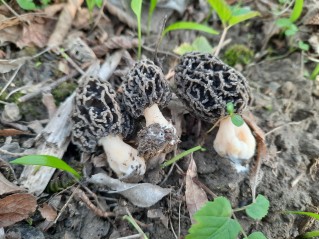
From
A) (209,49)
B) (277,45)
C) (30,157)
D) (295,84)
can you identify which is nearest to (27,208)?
(30,157)

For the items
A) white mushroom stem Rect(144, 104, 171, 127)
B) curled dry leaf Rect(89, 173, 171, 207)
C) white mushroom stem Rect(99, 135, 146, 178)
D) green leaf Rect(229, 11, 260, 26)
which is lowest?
curled dry leaf Rect(89, 173, 171, 207)

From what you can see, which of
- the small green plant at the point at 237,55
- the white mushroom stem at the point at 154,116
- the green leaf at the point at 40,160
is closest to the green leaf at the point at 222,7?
the small green plant at the point at 237,55

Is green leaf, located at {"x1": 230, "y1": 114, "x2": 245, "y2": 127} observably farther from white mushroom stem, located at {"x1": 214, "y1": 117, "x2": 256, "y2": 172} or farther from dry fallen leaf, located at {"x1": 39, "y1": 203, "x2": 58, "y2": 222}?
dry fallen leaf, located at {"x1": 39, "y1": 203, "x2": 58, "y2": 222}

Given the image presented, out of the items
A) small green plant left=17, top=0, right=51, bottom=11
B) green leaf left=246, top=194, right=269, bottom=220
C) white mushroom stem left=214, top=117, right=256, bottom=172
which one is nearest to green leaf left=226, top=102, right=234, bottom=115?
white mushroom stem left=214, top=117, right=256, bottom=172

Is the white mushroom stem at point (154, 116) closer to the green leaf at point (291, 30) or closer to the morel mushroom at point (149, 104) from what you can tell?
the morel mushroom at point (149, 104)

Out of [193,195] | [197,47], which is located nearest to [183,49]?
[197,47]

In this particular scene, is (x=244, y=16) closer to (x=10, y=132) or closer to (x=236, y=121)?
(x=236, y=121)

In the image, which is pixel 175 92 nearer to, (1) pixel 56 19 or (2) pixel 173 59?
(2) pixel 173 59
